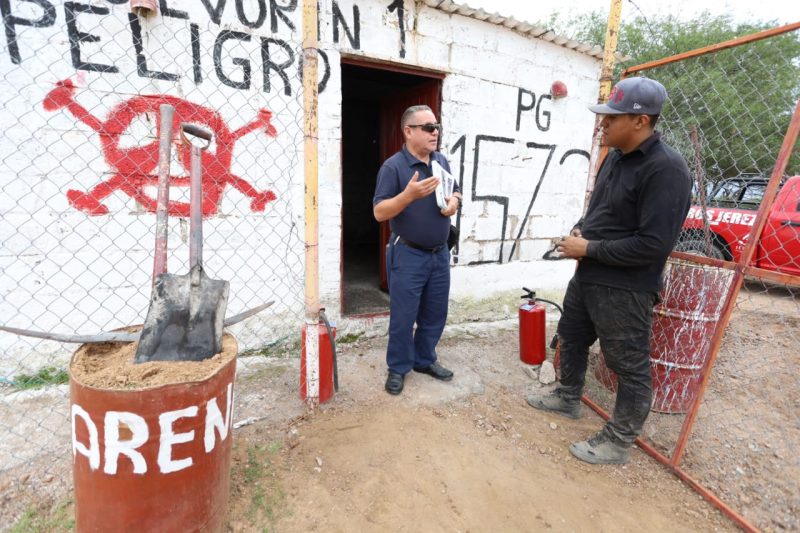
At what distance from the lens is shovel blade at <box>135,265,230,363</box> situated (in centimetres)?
159

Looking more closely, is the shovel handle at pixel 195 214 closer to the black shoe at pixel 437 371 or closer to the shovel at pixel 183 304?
the shovel at pixel 183 304

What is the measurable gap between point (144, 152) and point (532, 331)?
3.39 m

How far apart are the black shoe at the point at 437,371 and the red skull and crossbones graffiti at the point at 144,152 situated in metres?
2.09

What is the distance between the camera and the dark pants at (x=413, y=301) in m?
2.84

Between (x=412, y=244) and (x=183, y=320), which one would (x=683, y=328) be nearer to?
(x=412, y=244)

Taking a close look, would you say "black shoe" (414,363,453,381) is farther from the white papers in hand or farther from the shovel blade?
the shovel blade

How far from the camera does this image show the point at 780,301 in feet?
19.9

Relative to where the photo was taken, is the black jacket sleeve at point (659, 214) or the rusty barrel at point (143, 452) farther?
the black jacket sleeve at point (659, 214)

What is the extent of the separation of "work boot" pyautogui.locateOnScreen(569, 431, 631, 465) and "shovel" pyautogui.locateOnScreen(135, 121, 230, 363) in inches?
85.2

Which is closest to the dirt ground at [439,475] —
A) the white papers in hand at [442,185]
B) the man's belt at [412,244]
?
the man's belt at [412,244]

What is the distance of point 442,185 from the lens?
2857mm

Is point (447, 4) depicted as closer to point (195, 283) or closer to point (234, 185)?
point (234, 185)

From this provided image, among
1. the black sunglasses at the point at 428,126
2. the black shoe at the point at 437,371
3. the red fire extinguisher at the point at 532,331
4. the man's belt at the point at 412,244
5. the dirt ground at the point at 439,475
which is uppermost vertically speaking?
the black sunglasses at the point at 428,126

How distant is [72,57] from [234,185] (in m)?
1.25
